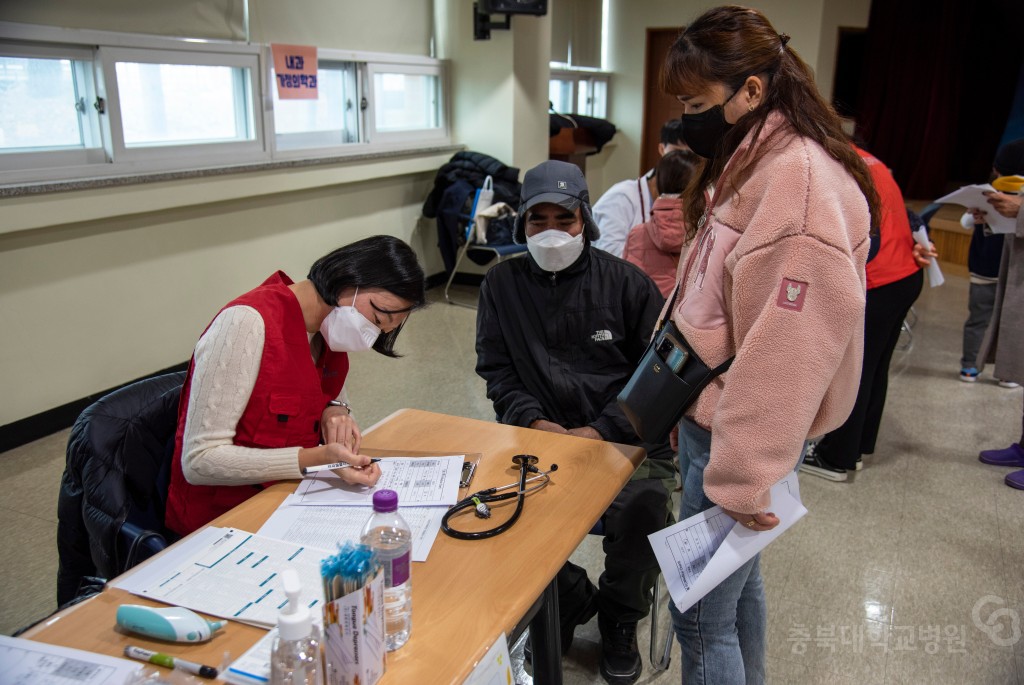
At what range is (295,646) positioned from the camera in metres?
0.87

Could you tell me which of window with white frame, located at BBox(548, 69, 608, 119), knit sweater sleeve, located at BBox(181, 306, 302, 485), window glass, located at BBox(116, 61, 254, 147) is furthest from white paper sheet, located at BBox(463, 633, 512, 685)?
window with white frame, located at BBox(548, 69, 608, 119)

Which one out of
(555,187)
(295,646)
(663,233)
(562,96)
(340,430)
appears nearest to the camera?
(295,646)

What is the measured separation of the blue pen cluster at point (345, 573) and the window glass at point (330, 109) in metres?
4.03

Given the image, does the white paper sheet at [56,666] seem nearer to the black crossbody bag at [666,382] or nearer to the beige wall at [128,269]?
the black crossbody bag at [666,382]

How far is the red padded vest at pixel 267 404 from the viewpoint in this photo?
1.53m

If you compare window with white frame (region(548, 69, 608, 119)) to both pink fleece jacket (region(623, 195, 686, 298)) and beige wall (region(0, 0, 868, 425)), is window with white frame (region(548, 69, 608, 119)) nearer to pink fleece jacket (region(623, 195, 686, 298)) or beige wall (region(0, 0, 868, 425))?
beige wall (region(0, 0, 868, 425))

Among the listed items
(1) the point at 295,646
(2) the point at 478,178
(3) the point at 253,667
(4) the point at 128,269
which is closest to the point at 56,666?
(3) the point at 253,667

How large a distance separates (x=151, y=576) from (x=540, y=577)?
1.93ft

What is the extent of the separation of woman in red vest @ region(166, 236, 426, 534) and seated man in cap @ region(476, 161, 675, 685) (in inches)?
15.2

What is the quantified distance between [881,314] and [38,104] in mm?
3374

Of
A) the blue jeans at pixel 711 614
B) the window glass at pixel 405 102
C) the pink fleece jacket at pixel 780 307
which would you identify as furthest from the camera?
the window glass at pixel 405 102

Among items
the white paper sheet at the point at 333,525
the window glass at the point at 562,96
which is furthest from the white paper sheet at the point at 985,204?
the window glass at the point at 562,96

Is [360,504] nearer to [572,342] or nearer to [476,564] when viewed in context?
[476,564]

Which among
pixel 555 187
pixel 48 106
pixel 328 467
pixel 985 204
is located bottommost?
pixel 328 467
